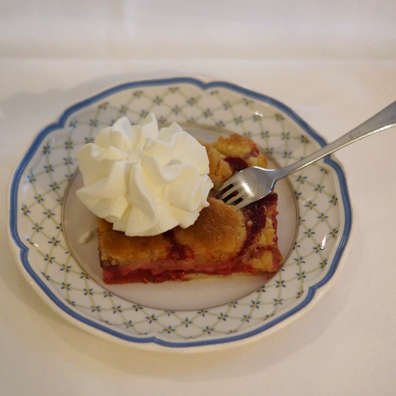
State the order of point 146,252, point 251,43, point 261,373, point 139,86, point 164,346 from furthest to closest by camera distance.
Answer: point 251,43 → point 139,86 → point 146,252 → point 261,373 → point 164,346

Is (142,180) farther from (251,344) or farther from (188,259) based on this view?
(251,344)

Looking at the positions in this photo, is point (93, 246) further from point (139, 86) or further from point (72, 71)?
point (72, 71)

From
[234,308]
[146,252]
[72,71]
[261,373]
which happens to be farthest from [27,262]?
[72,71]

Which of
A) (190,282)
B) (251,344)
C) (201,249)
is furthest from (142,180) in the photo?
(251,344)

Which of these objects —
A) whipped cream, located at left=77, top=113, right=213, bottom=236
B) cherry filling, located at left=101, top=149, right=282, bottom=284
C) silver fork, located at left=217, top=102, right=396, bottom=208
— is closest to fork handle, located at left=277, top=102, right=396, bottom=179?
silver fork, located at left=217, top=102, right=396, bottom=208

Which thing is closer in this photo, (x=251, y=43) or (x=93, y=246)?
(x=93, y=246)

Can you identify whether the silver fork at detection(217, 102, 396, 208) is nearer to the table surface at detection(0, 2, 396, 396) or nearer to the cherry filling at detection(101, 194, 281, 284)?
the cherry filling at detection(101, 194, 281, 284)
